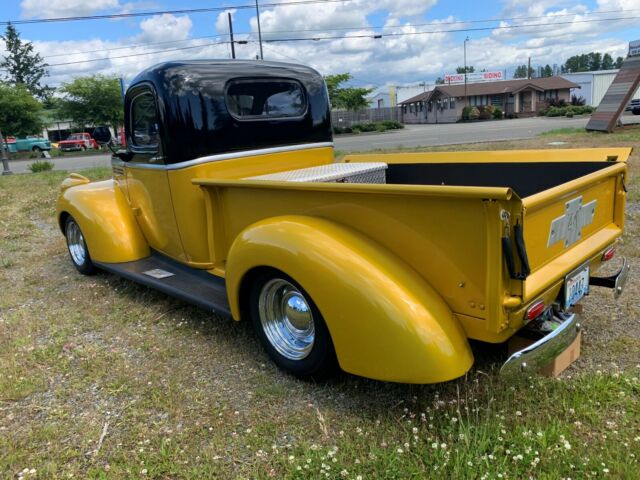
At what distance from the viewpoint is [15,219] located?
8.28 m

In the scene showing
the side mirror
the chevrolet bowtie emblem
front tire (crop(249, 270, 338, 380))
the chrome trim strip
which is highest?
the side mirror

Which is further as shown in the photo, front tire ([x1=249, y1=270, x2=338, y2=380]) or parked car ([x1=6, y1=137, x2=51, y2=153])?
parked car ([x1=6, y1=137, x2=51, y2=153])

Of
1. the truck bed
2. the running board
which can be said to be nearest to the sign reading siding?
the truck bed

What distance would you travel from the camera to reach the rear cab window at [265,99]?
3914 millimetres

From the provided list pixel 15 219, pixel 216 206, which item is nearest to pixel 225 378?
pixel 216 206

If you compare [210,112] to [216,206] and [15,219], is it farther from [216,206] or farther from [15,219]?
[15,219]

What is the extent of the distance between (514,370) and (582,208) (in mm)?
1128

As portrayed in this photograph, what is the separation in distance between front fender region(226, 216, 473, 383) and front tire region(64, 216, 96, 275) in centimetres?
305

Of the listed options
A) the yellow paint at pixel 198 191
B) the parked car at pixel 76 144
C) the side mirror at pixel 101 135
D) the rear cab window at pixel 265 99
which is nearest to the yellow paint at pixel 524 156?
the rear cab window at pixel 265 99

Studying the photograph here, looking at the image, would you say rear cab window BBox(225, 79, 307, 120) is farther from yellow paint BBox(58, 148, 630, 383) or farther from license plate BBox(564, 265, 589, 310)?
license plate BBox(564, 265, 589, 310)

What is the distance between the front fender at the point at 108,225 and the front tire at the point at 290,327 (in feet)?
6.06

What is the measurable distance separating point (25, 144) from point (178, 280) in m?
36.5

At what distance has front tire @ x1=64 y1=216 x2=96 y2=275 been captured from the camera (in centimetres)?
503

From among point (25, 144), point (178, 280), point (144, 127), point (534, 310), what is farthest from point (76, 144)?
point (534, 310)
